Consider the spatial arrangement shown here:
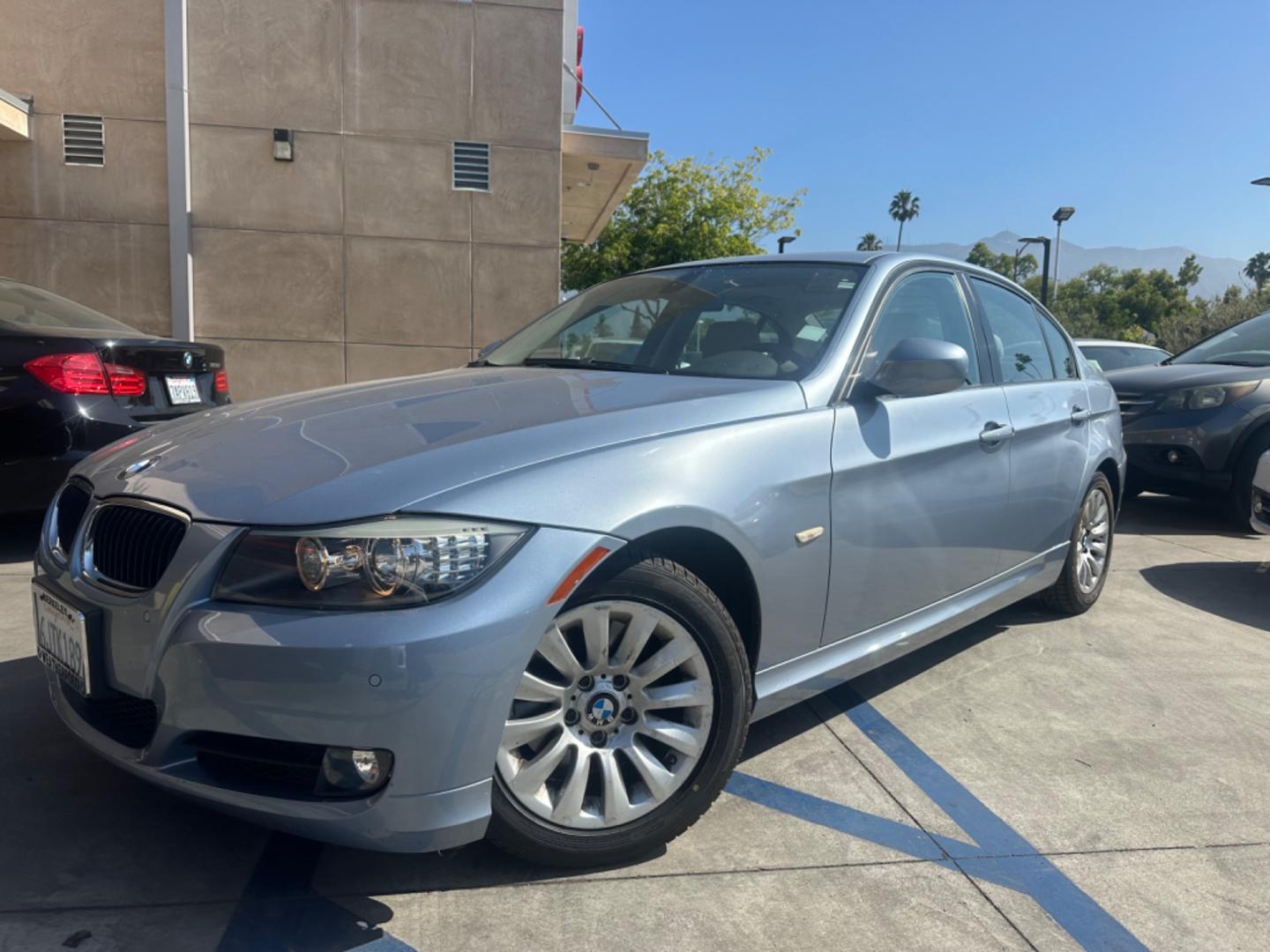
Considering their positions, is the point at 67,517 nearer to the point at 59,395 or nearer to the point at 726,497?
the point at 726,497

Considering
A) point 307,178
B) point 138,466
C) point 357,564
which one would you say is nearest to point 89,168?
point 307,178

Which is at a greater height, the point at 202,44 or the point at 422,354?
the point at 202,44

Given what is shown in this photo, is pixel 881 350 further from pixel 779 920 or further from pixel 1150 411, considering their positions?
pixel 1150 411

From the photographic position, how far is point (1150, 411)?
281 inches

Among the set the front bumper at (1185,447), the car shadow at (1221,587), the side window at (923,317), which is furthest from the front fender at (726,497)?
the front bumper at (1185,447)

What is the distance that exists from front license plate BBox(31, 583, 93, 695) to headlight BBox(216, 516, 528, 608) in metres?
0.51

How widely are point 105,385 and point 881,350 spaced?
12.6ft

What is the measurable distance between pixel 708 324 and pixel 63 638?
6.92 feet

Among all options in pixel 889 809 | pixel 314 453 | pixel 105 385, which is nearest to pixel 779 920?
pixel 889 809

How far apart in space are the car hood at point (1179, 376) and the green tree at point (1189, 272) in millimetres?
69189

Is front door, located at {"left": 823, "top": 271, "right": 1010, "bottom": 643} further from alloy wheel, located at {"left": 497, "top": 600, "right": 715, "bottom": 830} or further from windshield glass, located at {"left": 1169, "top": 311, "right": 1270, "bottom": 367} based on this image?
windshield glass, located at {"left": 1169, "top": 311, "right": 1270, "bottom": 367}

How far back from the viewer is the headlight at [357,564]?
77.9 inches

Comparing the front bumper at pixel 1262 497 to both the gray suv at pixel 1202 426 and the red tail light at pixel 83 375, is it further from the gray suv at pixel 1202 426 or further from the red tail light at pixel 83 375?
the red tail light at pixel 83 375

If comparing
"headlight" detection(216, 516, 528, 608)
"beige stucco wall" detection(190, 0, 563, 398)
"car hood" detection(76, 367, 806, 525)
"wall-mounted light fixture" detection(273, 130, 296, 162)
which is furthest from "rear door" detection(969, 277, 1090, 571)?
"wall-mounted light fixture" detection(273, 130, 296, 162)
